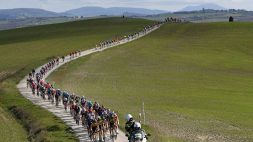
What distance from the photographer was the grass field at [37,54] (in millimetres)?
33653

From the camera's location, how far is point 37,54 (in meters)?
99.5

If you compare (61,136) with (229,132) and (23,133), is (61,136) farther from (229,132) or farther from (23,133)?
(229,132)

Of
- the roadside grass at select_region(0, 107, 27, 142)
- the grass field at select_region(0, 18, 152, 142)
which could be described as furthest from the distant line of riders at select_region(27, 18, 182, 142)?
the roadside grass at select_region(0, 107, 27, 142)

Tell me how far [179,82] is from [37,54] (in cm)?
4643

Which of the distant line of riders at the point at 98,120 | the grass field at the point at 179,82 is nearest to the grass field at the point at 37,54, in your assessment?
the distant line of riders at the point at 98,120

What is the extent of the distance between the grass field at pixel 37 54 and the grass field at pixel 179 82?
645 cm

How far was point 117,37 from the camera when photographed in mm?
119312

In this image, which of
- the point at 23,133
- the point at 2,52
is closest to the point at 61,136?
the point at 23,133

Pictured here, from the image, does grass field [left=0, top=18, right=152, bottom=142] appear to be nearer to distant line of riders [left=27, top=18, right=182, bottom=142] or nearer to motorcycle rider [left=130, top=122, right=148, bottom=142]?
distant line of riders [left=27, top=18, right=182, bottom=142]

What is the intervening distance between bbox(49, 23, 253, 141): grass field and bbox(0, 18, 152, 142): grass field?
645cm

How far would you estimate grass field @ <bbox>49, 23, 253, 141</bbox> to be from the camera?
3709cm

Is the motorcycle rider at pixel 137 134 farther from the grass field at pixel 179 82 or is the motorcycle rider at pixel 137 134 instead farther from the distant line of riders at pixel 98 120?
the grass field at pixel 179 82

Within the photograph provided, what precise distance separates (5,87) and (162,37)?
6333 cm

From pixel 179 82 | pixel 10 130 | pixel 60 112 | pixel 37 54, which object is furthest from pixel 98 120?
pixel 37 54
